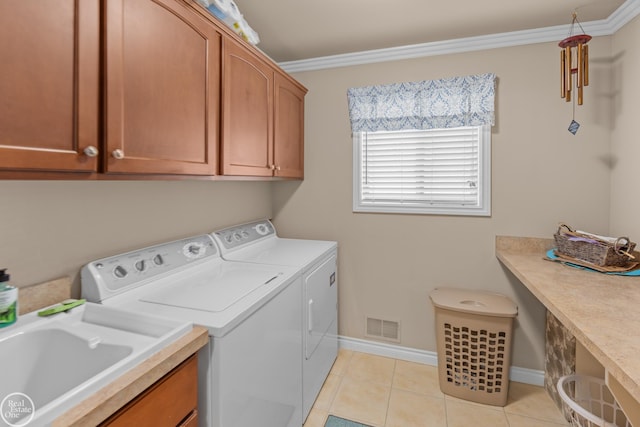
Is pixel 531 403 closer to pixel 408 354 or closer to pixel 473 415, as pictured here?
pixel 473 415

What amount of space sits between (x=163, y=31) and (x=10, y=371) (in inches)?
48.6

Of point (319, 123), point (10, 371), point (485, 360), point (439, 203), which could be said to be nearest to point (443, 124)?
point (439, 203)

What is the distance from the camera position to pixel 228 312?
1.17 m

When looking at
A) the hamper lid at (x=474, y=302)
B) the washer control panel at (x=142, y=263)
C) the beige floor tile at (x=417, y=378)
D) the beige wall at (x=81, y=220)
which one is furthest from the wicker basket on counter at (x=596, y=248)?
the beige wall at (x=81, y=220)

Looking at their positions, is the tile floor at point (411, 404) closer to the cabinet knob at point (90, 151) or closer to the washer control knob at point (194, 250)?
the washer control knob at point (194, 250)

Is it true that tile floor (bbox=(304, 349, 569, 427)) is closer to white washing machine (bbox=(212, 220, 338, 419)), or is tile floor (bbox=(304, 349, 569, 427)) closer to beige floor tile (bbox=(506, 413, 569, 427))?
beige floor tile (bbox=(506, 413, 569, 427))

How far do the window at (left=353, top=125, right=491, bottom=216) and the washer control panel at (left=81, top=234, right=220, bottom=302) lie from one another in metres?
1.29

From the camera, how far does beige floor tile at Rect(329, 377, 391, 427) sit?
1.93 meters

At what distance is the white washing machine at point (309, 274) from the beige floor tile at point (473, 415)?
82 centimetres

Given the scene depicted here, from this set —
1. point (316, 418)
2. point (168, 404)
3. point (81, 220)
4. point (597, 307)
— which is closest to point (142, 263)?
point (81, 220)

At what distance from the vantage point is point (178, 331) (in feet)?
3.29

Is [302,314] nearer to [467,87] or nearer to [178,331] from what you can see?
[178,331]

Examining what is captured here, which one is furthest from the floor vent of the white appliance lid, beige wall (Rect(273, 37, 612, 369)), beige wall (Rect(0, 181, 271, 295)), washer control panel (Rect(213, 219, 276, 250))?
beige wall (Rect(0, 181, 271, 295))

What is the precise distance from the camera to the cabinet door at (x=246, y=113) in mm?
1600
